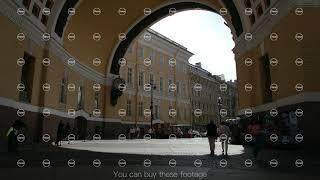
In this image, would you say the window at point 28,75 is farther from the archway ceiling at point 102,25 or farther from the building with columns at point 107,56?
the archway ceiling at point 102,25

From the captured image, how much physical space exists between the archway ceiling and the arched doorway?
14.7 feet

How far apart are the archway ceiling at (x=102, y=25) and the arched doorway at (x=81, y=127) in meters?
4.49

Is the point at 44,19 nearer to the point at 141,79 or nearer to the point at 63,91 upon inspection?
the point at 63,91

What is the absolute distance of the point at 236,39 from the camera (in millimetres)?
20609

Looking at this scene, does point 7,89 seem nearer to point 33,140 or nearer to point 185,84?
point 33,140

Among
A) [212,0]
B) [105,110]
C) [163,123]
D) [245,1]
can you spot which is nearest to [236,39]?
[245,1]

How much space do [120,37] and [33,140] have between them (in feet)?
48.8

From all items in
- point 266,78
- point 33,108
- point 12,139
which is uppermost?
point 266,78

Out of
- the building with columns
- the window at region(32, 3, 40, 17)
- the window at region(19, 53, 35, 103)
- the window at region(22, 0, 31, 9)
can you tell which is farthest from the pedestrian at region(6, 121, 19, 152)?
the window at region(32, 3, 40, 17)

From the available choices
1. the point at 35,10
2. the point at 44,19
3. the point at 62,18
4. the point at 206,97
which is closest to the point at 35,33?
the point at 35,10

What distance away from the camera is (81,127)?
26.8 meters

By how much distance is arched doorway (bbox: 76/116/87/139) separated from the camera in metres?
26.3

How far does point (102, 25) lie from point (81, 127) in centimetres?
846

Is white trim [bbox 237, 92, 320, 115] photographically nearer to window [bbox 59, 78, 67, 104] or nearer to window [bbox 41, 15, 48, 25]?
window [bbox 41, 15, 48, 25]
